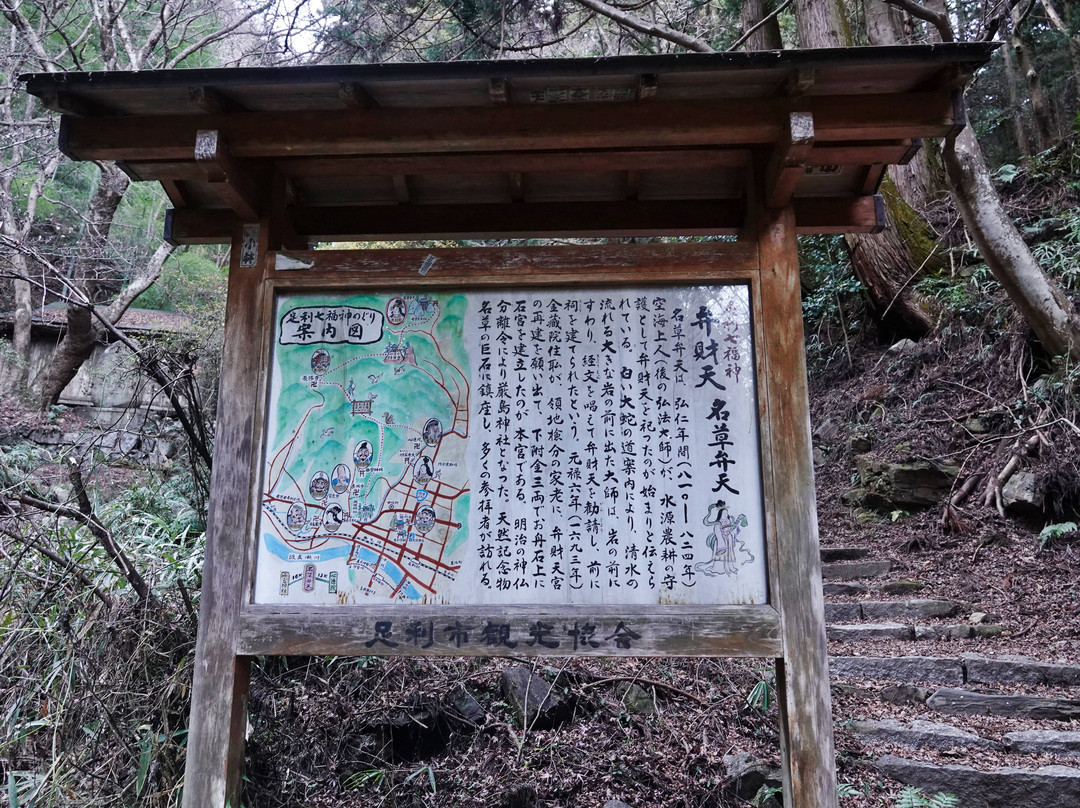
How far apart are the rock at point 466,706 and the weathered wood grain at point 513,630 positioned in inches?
58.0

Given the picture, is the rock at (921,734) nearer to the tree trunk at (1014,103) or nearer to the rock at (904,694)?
the rock at (904,694)

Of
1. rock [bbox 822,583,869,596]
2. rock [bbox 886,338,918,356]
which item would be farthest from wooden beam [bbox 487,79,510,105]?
rock [bbox 886,338,918,356]

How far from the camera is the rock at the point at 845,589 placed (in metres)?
6.10

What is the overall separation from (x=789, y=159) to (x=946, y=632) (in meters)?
4.03

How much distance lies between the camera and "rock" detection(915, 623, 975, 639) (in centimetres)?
500

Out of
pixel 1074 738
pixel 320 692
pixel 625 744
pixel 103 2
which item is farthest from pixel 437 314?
pixel 103 2

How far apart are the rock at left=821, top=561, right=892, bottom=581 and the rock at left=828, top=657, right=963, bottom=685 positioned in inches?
77.8

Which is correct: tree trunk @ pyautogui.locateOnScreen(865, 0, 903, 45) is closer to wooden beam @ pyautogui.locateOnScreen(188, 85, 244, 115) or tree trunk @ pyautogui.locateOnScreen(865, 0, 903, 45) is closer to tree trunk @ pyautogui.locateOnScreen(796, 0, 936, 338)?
tree trunk @ pyautogui.locateOnScreen(796, 0, 936, 338)

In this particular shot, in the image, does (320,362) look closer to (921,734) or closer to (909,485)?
(921,734)

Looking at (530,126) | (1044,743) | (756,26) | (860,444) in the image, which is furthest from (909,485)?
(530,126)

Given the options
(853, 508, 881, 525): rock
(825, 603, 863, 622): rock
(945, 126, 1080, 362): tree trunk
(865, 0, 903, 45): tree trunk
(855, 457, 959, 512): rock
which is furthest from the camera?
(865, 0, 903, 45): tree trunk

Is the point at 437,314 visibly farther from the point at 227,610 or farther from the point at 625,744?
the point at 625,744

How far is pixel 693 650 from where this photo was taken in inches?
108

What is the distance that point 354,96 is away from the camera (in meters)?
2.73
